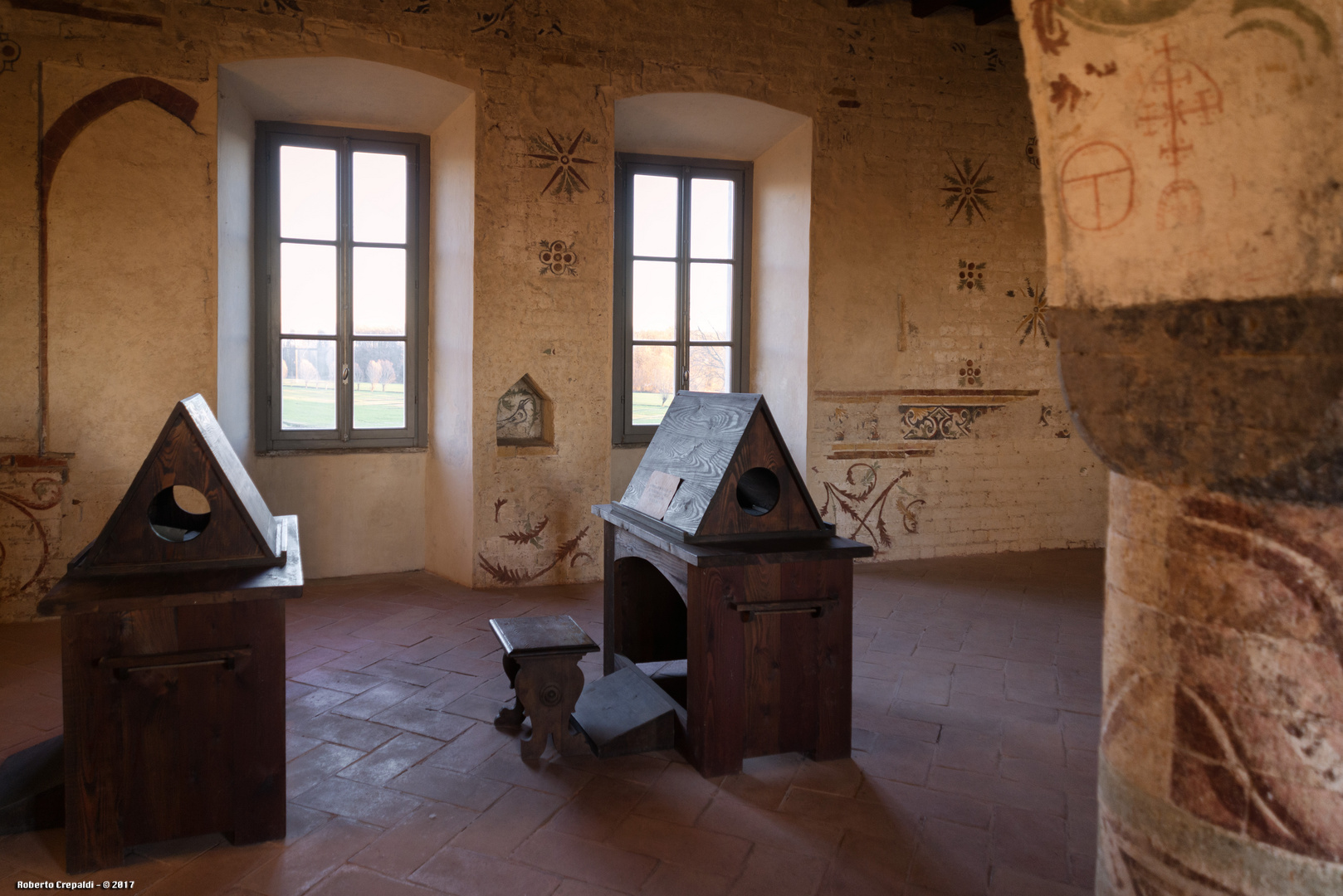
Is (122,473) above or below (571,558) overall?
above

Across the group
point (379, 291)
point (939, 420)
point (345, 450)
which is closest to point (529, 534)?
point (345, 450)

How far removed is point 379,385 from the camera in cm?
637

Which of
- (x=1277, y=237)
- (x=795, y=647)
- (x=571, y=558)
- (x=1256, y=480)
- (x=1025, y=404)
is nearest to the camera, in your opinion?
(x=1277, y=237)

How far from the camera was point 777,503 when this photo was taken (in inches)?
132

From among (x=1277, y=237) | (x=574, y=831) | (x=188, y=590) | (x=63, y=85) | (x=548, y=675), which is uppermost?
(x=63, y=85)

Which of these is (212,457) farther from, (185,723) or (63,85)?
(63,85)

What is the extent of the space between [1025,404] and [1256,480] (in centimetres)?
589

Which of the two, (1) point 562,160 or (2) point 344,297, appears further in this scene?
(2) point 344,297

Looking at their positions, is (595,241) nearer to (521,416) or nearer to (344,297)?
(521,416)

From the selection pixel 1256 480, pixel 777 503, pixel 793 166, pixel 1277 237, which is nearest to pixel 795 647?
pixel 777 503

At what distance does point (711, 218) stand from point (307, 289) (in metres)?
3.02

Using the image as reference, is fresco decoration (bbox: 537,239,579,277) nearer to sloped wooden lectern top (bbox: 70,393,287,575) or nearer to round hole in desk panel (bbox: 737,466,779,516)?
round hole in desk panel (bbox: 737,466,779,516)

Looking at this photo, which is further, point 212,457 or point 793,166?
point 793,166

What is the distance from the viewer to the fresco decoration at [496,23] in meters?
5.68
